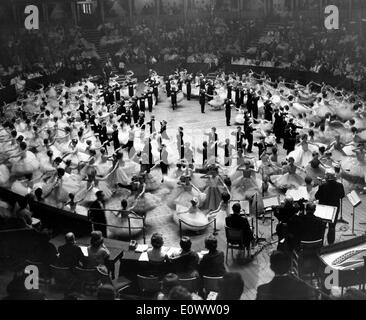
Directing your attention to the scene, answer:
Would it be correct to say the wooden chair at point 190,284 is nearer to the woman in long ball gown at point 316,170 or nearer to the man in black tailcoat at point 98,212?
the man in black tailcoat at point 98,212

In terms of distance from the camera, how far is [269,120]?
807 inches

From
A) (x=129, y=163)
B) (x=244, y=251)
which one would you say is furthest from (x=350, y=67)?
(x=244, y=251)

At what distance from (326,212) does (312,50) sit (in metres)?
21.9

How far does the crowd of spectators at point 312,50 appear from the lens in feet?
88.0

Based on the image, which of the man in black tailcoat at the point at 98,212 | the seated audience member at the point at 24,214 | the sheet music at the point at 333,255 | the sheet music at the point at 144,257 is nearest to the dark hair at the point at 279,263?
the sheet music at the point at 333,255

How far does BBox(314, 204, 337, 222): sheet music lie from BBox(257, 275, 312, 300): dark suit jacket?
2627 mm

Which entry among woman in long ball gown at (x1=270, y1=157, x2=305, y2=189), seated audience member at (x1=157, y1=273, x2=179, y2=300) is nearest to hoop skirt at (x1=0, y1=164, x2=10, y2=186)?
woman in long ball gown at (x1=270, y1=157, x2=305, y2=189)

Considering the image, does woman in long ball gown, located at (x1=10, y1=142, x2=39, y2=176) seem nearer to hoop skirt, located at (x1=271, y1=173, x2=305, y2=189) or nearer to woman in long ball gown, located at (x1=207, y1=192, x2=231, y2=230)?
woman in long ball gown, located at (x1=207, y1=192, x2=231, y2=230)

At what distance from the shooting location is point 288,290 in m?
7.13

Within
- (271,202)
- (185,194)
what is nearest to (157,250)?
(271,202)

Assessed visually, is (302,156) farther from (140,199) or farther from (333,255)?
(333,255)

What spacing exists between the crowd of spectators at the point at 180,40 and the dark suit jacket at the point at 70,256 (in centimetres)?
2527

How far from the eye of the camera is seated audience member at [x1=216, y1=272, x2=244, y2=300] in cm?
751
